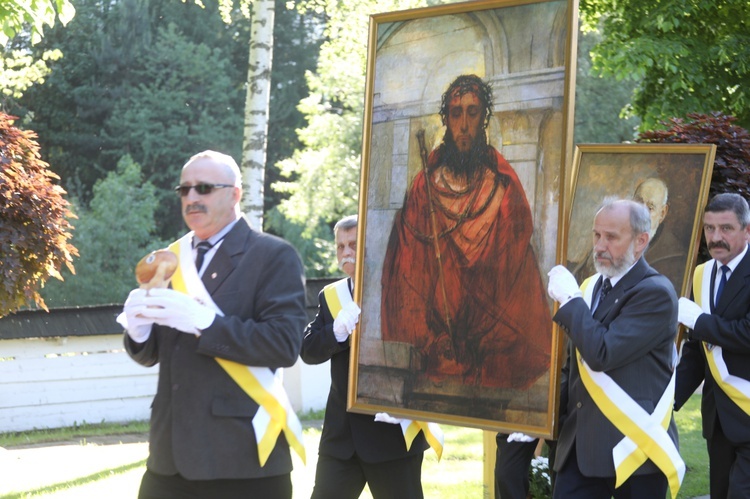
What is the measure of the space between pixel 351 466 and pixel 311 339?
716 millimetres

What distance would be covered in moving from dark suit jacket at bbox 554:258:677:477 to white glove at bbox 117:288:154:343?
1.82 m

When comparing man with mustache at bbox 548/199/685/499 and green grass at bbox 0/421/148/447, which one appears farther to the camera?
green grass at bbox 0/421/148/447

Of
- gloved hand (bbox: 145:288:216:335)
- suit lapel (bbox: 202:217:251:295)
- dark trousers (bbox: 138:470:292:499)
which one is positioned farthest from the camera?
suit lapel (bbox: 202:217:251:295)

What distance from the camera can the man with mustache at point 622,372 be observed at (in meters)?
4.79

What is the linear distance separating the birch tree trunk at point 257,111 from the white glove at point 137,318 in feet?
27.3

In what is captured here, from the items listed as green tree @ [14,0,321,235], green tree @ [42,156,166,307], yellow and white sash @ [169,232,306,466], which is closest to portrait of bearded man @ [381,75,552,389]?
yellow and white sash @ [169,232,306,466]

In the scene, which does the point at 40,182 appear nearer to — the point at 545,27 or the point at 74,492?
the point at 74,492

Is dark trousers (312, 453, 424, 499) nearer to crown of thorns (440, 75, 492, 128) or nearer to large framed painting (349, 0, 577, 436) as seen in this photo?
large framed painting (349, 0, 577, 436)

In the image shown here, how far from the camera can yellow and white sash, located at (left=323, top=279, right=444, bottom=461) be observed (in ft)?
18.5

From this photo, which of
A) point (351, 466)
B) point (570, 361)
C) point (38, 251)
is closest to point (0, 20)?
point (38, 251)

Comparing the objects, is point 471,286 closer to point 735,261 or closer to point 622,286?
point 622,286

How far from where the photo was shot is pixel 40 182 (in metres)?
9.13

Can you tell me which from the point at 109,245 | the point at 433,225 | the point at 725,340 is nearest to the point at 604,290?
the point at 433,225

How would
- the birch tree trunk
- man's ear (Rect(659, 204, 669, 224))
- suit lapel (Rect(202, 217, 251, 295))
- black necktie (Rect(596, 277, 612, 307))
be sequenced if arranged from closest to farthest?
suit lapel (Rect(202, 217, 251, 295)) → black necktie (Rect(596, 277, 612, 307)) → man's ear (Rect(659, 204, 669, 224)) → the birch tree trunk
